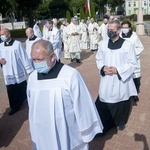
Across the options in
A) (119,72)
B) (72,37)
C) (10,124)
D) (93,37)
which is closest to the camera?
(119,72)

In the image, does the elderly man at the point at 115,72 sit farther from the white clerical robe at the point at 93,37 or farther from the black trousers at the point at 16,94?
the white clerical robe at the point at 93,37

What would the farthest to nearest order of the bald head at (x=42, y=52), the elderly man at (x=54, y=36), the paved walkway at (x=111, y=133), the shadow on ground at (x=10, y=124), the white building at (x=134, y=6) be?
the white building at (x=134, y=6) < the elderly man at (x=54, y=36) < the shadow on ground at (x=10, y=124) < the paved walkway at (x=111, y=133) < the bald head at (x=42, y=52)

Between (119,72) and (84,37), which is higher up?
(84,37)

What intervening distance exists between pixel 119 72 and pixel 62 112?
1732 mm

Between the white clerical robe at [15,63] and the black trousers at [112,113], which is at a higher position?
the white clerical robe at [15,63]

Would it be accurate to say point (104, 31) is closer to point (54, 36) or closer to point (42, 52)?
point (54, 36)

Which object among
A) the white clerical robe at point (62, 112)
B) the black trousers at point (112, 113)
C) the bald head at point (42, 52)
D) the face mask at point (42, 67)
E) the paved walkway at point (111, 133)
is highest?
the bald head at point (42, 52)

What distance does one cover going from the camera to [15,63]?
17.4 ft

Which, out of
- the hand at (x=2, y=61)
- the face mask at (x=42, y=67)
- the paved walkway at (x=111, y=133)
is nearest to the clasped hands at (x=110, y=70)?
the paved walkway at (x=111, y=133)

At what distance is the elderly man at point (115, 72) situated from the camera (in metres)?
3.98

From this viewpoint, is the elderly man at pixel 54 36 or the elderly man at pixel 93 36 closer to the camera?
the elderly man at pixel 54 36

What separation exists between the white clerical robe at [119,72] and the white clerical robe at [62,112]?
1406 mm

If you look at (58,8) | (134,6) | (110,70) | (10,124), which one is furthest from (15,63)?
(134,6)

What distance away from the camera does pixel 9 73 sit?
5383mm
